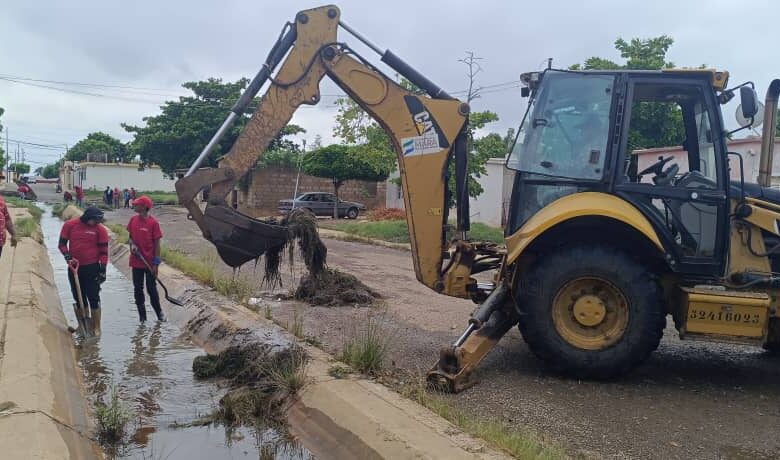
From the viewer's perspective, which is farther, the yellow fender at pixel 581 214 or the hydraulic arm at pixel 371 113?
the hydraulic arm at pixel 371 113

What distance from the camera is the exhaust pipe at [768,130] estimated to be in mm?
6330

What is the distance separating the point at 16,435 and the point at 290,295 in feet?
20.0

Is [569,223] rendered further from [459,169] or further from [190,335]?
[190,335]

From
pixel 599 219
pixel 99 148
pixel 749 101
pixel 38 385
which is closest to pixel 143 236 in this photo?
pixel 38 385

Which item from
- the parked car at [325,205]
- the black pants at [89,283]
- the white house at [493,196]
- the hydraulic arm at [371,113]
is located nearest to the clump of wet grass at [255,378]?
the hydraulic arm at [371,113]

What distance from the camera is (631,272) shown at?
6.01m

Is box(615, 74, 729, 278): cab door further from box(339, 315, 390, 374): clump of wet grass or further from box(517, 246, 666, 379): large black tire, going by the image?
box(339, 315, 390, 374): clump of wet grass

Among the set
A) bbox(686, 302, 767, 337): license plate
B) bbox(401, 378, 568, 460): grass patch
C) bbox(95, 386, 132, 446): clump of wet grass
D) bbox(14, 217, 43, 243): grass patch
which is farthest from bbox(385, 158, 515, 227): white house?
bbox(95, 386, 132, 446): clump of wet grass

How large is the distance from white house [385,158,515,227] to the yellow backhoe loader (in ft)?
62.7

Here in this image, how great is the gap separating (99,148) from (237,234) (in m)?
94.9

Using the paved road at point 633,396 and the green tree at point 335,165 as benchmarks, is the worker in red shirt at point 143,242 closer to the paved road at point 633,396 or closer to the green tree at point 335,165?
the paved road at point 633,396

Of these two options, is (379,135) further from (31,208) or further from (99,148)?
(99,148)

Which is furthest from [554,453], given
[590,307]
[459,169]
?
[459,169]

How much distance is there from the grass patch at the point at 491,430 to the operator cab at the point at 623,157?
2057mm
